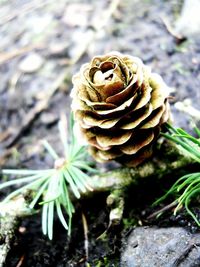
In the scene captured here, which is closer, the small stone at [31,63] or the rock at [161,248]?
the rock at [161,248]

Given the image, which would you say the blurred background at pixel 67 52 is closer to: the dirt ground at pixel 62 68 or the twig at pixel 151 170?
the dirt ground at pixel 62 68

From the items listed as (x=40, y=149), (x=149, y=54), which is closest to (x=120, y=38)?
(x=149, y=54)

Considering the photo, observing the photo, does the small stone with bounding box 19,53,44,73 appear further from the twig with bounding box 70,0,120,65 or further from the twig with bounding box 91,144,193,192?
the twig with bounding box 91,144,193,192

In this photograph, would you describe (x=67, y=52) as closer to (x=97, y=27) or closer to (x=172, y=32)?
(x=97, y=27)

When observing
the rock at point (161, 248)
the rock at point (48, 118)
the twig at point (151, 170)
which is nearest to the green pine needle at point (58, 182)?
the twig at point (151, 170)

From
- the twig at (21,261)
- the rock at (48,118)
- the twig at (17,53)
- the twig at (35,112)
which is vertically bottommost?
the twig at (21,261)

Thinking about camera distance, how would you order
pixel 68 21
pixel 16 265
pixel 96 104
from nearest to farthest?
pixel 96 104 → pixel 16 265 → pixel 68 21

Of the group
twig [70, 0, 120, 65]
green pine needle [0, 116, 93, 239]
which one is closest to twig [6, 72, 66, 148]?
twig [70, 0, 120, 65]

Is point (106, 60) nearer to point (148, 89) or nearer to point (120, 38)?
point (148, 89)
